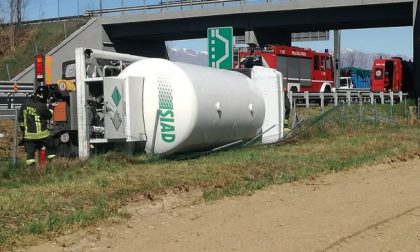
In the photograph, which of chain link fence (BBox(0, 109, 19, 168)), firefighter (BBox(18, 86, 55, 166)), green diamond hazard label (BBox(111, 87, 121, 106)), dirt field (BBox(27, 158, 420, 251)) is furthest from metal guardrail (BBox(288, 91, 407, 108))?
dirt field (BBox(27, 158, 420, 251))

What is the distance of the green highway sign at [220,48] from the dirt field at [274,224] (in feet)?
23.0

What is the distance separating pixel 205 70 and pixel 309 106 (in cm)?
1638

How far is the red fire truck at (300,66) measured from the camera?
3312cm

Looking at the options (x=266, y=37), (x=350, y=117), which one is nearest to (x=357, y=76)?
(x=266, y=37)

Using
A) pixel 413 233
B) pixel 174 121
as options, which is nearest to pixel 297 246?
pixel 413 233

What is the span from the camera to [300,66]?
34750mm

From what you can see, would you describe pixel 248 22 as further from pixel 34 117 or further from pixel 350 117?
pixel 34 117

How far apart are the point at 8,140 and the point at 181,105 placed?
6.49 m

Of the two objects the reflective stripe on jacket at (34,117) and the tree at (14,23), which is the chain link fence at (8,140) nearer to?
the reflective stripe on jacket at (34,117)

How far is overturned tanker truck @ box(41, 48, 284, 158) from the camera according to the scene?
12734 mm

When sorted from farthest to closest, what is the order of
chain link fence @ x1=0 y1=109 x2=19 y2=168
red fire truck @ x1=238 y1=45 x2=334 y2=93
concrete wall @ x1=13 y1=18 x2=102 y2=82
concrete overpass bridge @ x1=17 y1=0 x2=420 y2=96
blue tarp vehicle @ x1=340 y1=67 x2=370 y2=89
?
blue tarp vehicle @ x1=340 y1=67 x2=370 y2=89, concrete wall @ x1=13 y1=18 x2=102 y2=82, concrete overpass bridge @ x1=17 y1=0 x2=420 y2=96, red fire truck @ x1=238 y1=45 x2=334 y2=93, chain link fence @ x1=0 y1=109 x2=19 y2=168

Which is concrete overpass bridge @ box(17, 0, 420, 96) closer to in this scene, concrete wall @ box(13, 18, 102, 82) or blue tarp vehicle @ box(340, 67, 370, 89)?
concrete wall @ box(13, 18, 102, 82)

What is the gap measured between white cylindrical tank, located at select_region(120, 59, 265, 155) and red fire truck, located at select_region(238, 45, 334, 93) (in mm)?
17390

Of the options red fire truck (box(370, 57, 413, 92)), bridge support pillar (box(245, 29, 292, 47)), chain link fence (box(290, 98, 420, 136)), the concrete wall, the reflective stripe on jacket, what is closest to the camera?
the reflective stripe on jacket
